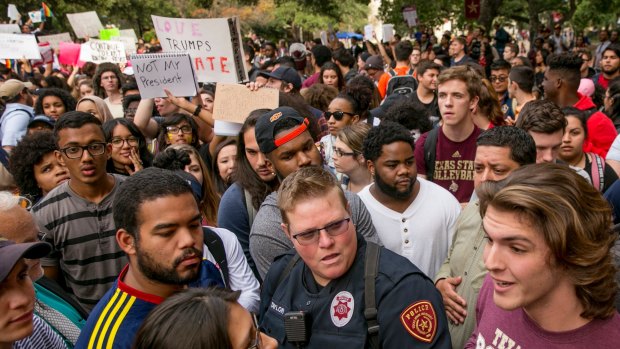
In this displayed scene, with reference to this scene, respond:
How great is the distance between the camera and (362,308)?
2121 mm

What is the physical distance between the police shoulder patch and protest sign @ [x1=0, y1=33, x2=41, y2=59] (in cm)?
1027

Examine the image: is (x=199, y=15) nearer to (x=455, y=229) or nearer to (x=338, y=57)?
(x=338, y=57)

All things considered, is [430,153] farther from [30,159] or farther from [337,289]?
[30,159]

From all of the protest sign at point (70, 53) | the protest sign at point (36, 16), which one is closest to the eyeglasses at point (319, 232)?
the protest sign at point (70, 53)

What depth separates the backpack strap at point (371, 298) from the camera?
80.9 inches

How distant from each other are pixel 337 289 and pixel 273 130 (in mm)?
1311

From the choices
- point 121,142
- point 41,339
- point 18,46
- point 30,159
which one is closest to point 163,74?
point 121,142

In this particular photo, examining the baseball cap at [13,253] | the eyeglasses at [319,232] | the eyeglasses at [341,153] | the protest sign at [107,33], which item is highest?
the baseball cap at [13,253]

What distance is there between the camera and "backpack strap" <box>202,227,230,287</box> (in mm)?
2988

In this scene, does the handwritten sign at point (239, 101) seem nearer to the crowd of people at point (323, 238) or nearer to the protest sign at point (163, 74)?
the crowd of people at point (323, 238)

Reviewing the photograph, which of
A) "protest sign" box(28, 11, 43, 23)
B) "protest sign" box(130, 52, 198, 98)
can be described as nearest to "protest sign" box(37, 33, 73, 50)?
"protest sign" box(28, 11, 43, 23)

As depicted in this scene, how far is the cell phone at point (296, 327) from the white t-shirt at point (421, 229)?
1.29 metres

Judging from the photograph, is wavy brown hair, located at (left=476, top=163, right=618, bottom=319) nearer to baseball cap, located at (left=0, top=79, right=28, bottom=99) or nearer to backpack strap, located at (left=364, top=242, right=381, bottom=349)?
backpack strap, located at (left=364, top=242, right=381, bottom=349)

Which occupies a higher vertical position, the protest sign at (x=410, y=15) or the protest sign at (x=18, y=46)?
the protest sign at (x=18, y=46)
